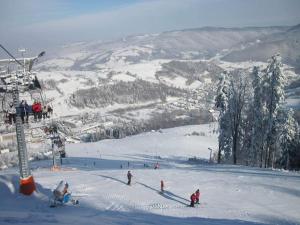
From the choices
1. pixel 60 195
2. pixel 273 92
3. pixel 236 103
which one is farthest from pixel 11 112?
pixel 236 103

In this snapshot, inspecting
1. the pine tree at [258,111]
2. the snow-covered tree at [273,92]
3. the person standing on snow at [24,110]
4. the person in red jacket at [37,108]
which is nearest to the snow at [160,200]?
the person standing on snow at [24,110]

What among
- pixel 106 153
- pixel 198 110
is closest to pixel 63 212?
pixel 106 153

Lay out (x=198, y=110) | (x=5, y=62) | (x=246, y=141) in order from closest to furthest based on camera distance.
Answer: (x=5, y=62) < (x=246, y=141) < (x=198, y=110)

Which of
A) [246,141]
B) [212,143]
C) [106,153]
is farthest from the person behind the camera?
[212,143]

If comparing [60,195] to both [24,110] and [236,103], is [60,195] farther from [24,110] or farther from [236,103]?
[236,103]

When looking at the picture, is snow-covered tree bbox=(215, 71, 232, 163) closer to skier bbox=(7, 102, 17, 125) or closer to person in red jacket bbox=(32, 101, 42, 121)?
person in red jacket bbox=(32, 101, 42, 121)

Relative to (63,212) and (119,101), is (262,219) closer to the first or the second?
(63,212)

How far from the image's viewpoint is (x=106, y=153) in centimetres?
6141

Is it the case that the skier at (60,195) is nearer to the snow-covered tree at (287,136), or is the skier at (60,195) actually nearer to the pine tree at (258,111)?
the pine tree at (258,111)

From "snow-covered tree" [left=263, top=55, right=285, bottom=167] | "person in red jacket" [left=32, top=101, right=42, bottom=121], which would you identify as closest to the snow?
"person in red jacket" [left=32, top=101, right=42, bottom=121]

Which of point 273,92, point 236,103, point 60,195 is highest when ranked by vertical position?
point 273,92

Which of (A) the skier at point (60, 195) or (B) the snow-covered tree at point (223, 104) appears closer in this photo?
(A) the skier at point (60, 195)

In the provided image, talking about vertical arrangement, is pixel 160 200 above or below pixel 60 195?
below

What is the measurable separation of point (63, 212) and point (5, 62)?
364 inches
